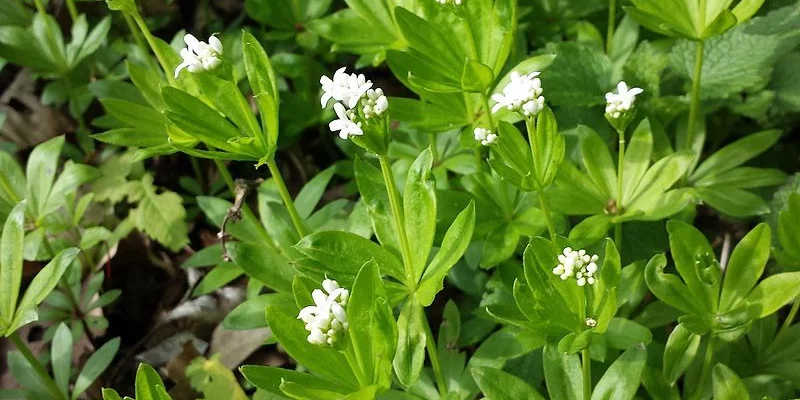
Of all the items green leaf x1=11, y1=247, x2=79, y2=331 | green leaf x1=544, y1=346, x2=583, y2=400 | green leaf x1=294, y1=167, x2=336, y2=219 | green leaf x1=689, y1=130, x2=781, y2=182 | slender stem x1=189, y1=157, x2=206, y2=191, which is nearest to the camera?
green leaf x1=544, y1=346, x2=583, y2=400

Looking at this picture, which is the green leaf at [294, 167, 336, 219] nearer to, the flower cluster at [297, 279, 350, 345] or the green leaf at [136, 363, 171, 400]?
the green leaf at [136, 363, 171, 400]

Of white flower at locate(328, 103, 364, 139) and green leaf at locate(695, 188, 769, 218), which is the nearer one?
white flower at locate(328, 103, 364, 139)

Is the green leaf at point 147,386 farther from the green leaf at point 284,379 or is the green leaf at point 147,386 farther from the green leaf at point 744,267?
the green leaf at point 744,267

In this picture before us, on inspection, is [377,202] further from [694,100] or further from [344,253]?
[694,100]

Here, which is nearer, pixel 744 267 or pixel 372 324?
pixel 372 324

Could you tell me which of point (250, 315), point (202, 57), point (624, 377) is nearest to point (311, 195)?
point (250, 315)

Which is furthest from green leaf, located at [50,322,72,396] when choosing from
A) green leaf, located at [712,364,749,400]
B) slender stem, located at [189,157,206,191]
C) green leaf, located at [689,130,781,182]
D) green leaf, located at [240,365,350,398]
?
green leaf, located at [689,130,781,182]

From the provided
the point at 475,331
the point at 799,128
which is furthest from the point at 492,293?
the point at 799,128
